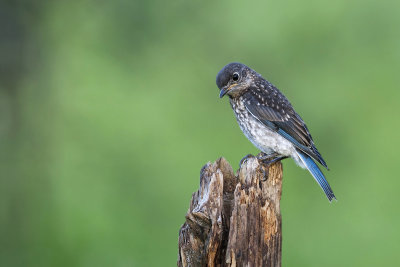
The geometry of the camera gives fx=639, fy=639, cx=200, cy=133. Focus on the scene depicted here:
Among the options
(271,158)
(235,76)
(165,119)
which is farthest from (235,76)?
(165,119)

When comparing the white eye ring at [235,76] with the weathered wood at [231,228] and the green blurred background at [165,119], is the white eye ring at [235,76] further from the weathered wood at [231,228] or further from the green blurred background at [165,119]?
the green blurred background at [165,119]

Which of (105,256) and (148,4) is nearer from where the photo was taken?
(105,256)

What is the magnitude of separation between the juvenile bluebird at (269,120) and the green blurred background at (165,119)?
10.4ft

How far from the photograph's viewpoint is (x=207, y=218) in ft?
15.6

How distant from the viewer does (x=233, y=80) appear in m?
6.93

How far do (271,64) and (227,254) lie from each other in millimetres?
6906

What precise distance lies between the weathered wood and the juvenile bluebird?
1217mm

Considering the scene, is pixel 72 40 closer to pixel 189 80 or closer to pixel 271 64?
pixel 189 80

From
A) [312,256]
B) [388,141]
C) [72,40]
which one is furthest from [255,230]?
[72,40]

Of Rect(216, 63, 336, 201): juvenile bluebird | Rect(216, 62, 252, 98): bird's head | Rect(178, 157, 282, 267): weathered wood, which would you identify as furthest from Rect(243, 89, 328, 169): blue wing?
Rect(178, 157, 282, 267): weathered wood

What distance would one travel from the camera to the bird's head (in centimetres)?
687

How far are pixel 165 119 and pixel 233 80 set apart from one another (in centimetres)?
435

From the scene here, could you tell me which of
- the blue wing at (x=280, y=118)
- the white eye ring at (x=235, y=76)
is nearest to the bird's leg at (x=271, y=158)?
the blue wing at (x=280, y=118)

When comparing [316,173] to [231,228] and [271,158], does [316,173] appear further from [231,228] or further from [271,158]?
[231,228]
